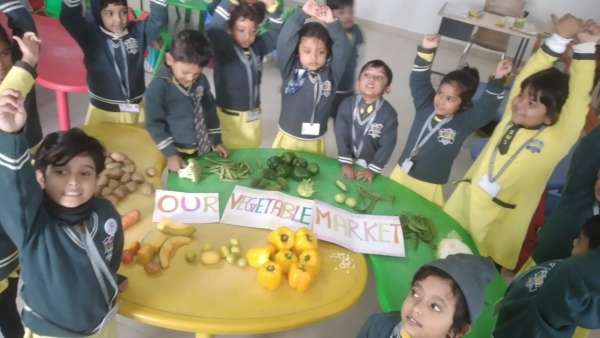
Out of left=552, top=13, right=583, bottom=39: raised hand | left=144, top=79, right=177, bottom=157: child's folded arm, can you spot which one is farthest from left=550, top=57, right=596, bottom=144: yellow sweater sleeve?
left=144, top=79, right=177, bottom=157: child's folded arm

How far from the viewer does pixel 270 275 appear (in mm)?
2002

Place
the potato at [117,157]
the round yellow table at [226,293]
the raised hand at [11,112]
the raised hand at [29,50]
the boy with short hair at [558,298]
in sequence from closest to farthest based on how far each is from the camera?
1. the raised hand at [11,112]
2. the boy with short hair at [558,298]
3. the raised hand at [29,50]
4. the round yellow table at [226,293]
5. the potato at [117,157]

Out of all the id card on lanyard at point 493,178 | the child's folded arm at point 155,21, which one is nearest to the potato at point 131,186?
the child's folded arm at point 155,21

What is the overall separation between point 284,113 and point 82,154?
1744mm

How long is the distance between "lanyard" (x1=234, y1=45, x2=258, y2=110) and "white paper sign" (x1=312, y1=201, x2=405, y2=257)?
1083 mm

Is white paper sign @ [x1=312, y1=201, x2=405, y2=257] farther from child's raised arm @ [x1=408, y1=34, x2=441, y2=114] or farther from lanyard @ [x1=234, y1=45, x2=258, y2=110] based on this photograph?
lanyard @ [x1=234, y1=45, x2=258, y2=110]

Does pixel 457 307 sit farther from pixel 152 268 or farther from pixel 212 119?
pixel 212 119

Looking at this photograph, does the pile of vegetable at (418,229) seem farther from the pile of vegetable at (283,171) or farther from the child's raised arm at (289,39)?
the child's raised arm at (289,39)

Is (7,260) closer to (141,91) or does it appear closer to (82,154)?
(82,154)

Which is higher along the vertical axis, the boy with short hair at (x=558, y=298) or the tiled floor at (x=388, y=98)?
the boy with short hair at (x=558, y=298)

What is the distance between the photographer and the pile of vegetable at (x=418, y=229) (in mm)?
2463

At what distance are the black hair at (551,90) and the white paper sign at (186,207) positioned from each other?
175 cm

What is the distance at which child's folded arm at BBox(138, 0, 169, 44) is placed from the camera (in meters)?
3.05

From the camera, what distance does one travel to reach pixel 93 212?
1.77 metres
